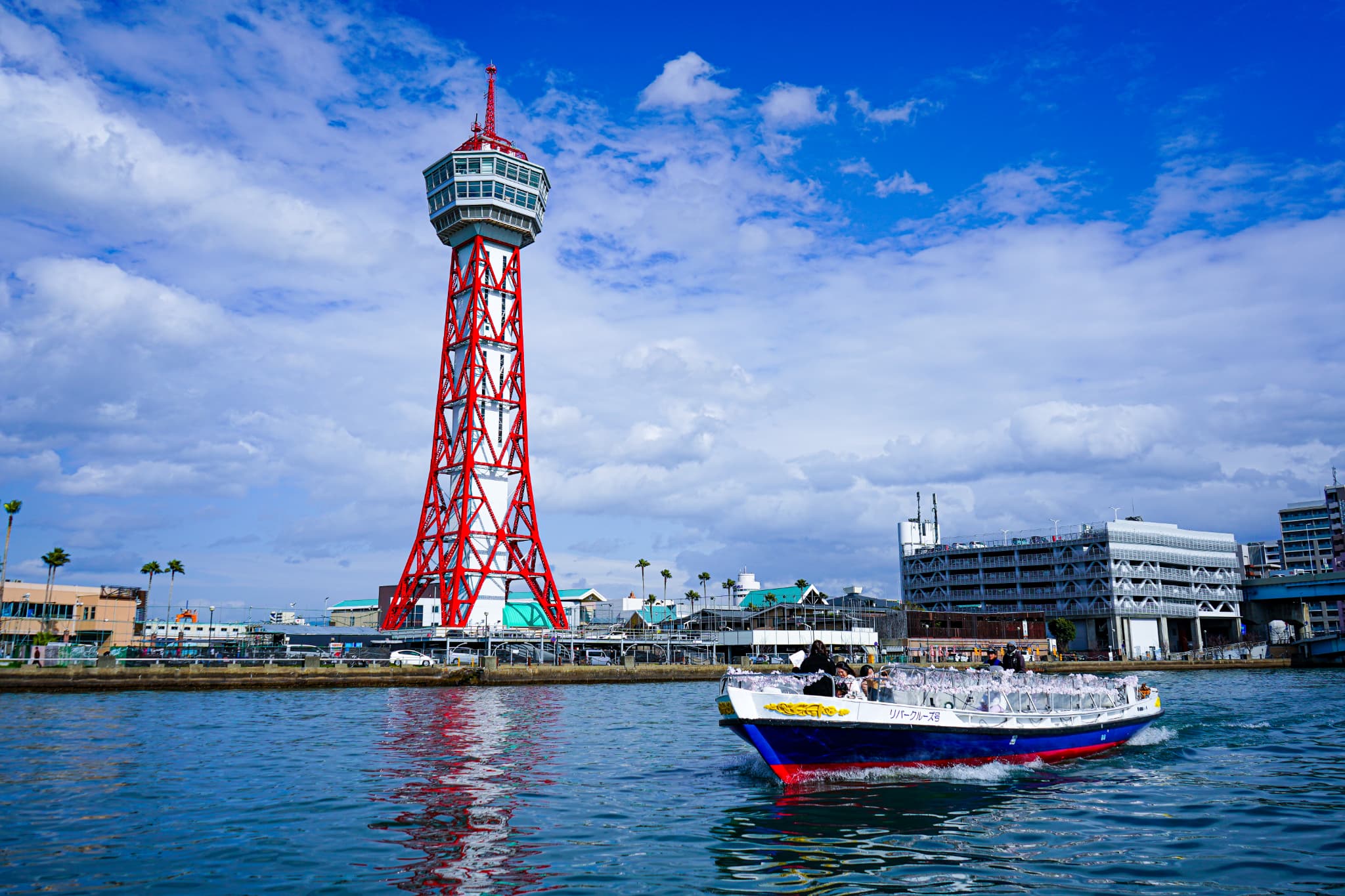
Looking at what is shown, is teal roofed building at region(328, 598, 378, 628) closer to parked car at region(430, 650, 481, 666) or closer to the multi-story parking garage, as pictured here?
parked car at region(430, 650, 481, 666)

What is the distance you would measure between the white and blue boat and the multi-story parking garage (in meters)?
110

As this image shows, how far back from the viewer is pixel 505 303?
4434 inches

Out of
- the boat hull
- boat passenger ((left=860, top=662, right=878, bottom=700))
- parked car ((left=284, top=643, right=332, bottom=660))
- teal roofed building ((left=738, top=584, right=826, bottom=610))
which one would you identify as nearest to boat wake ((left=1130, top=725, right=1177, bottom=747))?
the boat hull

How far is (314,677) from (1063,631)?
103 metres

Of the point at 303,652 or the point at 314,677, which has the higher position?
the point at 303,652

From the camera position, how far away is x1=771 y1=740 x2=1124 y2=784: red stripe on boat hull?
74.6 ft

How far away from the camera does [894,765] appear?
77.3ft

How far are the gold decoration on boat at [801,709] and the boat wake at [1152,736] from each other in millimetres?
16202

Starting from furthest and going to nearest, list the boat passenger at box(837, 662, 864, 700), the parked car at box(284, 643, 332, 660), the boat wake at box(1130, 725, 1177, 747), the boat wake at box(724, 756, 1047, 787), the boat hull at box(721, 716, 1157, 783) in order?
1. the parked car at box(284, 643, 332, 660)
2. the boat wake at box(1130, 725, 1177, 747)
3. the boat passenger at box(837, 662, 864, 700)
4. the boat wake at box(724, 756, 1047, 787)
5. the boat hull at box(721, 716, 1157, 783)

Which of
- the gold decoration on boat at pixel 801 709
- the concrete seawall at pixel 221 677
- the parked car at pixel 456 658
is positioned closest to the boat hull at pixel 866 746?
the gold decoration on boat at pixel 801 709

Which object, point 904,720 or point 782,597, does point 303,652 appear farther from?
point 904,720

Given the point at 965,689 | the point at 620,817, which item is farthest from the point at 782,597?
the point at 620,817

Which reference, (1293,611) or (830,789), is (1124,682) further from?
(1293,611)

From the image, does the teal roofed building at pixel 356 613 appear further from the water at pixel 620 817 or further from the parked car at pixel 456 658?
the water at pixel 620 817
